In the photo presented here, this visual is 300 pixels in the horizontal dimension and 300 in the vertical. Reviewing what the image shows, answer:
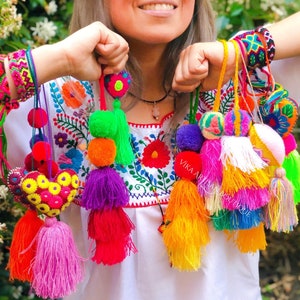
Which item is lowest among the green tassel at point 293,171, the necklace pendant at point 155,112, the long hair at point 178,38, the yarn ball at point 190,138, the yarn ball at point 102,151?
the green tassel at point 293,171

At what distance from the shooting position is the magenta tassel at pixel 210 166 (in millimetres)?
1264

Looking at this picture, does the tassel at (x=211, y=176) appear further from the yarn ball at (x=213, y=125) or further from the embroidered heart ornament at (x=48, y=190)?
the embroidered heart ornament at (x=48, y=190)

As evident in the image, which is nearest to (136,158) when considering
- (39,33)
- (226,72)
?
(226,72)

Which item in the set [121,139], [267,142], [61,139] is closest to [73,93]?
[61,139]

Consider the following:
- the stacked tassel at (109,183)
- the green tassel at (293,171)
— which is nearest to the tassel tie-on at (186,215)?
the stacked tassel at (109,183)

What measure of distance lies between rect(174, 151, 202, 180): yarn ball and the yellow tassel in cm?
2

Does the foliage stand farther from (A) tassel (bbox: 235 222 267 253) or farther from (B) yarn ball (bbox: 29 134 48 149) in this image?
(A) tassel (bbox: 235 222 267 253)

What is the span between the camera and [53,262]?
1238mm

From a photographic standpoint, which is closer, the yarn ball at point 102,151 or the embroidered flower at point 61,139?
the yarn ball at point 102,151

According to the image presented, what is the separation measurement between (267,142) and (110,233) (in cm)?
38

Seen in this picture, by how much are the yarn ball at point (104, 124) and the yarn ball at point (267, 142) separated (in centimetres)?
29

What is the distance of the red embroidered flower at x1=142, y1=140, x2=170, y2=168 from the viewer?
1.45 metres

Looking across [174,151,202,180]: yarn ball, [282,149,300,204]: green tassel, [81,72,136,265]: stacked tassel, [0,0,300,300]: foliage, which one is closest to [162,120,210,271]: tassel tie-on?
[174,151,202,180]: yarn ball

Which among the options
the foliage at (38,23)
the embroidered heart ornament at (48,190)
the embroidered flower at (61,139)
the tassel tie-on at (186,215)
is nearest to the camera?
the embroidered heart ornament at (48,190)
